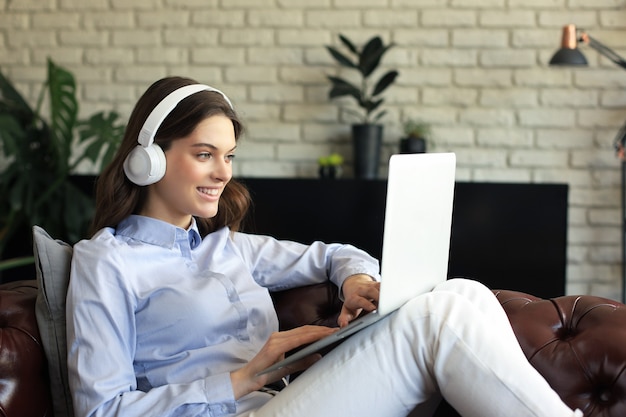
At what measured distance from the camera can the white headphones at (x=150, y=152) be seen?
1.77 m

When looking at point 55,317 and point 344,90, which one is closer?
point 55,317

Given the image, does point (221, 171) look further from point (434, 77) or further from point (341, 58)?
point (434, 77)

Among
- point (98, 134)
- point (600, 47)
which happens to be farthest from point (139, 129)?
point (600, 47)

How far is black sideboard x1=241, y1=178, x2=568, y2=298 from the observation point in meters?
3.32

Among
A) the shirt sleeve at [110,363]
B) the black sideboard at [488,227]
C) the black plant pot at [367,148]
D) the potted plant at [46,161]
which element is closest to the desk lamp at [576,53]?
the black sideboard at [488,227]

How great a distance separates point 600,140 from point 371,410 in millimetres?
2340

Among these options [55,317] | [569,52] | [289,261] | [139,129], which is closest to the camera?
[55,317]

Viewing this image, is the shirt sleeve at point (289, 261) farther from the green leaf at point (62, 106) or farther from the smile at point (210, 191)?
the green leaf at point (62, 106)

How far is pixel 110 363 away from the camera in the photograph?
5.18ft

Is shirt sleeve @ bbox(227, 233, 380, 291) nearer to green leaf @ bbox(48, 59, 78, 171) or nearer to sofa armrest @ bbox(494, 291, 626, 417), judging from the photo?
sofa armrest @ bbox(494, 291, 626, 417)

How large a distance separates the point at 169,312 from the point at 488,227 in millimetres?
1877

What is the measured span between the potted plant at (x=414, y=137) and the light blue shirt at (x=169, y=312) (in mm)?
1438

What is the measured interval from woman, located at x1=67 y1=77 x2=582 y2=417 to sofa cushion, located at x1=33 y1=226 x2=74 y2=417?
0.05 metres

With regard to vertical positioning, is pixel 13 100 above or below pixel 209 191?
above
